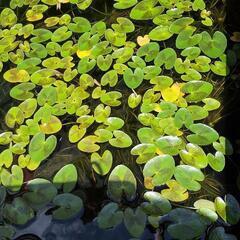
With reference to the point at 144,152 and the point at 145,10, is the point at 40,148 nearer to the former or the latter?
the point at 144,152

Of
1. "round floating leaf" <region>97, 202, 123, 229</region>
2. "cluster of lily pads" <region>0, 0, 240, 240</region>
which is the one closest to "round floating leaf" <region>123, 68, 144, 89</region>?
"cluster of lily pads" <region>0, 0, 240, 240</region>

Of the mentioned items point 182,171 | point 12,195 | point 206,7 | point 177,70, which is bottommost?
point 12,195

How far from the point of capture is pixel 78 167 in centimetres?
175

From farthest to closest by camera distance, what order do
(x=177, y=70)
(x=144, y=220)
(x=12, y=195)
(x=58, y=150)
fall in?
(x=177, y=70) → (x=58, y=150) → (x=12, y=195) → (x=144, y=220)

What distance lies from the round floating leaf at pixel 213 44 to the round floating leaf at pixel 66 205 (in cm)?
83

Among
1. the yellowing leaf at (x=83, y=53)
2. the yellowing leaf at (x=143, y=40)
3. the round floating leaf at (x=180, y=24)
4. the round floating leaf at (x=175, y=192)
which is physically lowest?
the round floating leaf at (x=175, y=192)

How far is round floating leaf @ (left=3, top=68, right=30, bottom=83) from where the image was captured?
2.03 metres

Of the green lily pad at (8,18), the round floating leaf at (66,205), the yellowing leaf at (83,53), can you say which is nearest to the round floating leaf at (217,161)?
the round floating leaf at (66,205)

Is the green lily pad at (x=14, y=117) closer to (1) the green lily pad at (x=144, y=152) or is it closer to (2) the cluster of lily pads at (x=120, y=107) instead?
(2) the cluster of lily pads at (x=120, y=107)

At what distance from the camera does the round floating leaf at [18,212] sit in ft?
5.36

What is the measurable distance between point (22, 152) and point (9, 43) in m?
0.62

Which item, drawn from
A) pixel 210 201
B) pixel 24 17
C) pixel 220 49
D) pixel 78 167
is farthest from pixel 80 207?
pixel 24 17

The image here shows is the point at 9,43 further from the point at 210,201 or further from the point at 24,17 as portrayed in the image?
the point at 210,201

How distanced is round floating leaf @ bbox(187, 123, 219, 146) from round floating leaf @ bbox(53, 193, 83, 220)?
46 centimetres
